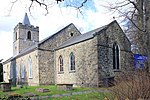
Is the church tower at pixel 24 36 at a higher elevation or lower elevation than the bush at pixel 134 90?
higher

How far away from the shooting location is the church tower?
47.7 meters

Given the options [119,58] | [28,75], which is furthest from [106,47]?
[28,75]

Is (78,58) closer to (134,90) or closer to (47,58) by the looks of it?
(47,58)

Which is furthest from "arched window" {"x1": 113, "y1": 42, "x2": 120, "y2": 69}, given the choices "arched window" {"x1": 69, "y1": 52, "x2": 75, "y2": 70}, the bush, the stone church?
the bush

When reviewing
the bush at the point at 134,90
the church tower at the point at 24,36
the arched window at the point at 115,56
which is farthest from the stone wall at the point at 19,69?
the bush at the point at 134,90

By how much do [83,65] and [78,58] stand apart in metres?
1.43

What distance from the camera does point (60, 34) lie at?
1344 inches

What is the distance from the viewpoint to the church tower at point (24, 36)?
47688mm

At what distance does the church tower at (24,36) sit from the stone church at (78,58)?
8.93 m

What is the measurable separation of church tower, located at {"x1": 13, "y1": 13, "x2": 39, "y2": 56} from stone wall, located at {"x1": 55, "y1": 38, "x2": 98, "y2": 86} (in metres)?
Result: 20.7

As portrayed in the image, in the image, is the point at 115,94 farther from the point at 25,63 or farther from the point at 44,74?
the point at 25,63

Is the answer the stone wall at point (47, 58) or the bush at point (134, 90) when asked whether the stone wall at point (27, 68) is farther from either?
the bush at point (134, 90)

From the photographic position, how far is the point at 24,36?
48.0 m

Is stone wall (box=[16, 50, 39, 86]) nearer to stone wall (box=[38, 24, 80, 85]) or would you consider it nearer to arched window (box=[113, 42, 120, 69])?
stone wall (box=[38, 24, 80, 85])
